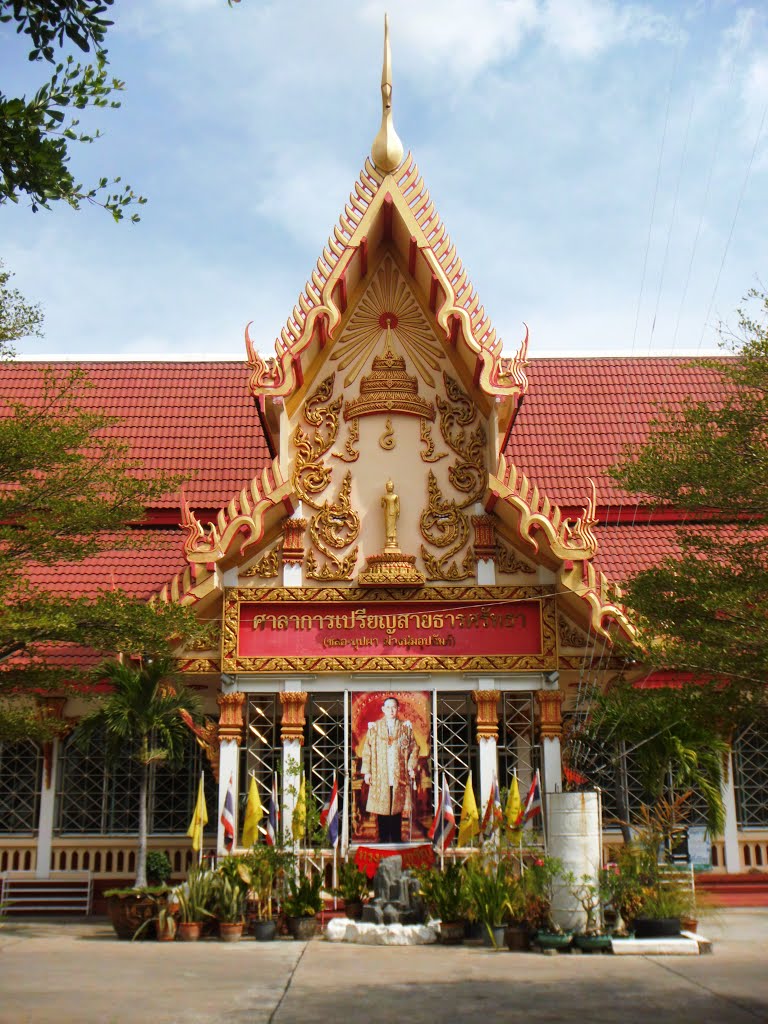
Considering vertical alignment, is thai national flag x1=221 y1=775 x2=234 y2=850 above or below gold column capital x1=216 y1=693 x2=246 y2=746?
below

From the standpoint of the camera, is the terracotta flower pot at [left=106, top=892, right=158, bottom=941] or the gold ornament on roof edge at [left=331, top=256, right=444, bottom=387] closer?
the terracotta flower pot at [left=106, top=892, right=158, bottom=941]

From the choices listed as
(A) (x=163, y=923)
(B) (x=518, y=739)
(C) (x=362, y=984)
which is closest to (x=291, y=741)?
(A) (x=163, y=923)

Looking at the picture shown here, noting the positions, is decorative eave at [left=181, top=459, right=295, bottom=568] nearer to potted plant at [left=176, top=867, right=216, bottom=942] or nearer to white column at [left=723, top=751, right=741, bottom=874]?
potted plant at [left=176, top=867, right=216, bottom=942]

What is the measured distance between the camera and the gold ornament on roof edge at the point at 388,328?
51.9 ft

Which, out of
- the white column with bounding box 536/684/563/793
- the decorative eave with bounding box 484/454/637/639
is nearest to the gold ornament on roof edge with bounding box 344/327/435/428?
the decorative eave with bounding box 484/454/637/639

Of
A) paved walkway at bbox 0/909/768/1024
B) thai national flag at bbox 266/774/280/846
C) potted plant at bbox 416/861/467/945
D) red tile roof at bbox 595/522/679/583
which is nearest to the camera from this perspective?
paved walkway at bbox 0/909/768/1024

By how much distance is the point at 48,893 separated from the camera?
1502 centimetres

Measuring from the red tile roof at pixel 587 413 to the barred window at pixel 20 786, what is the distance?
9057mm

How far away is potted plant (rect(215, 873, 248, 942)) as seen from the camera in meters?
12.3

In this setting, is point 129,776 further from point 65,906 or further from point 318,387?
point 318,387

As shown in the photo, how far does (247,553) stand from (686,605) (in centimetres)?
630

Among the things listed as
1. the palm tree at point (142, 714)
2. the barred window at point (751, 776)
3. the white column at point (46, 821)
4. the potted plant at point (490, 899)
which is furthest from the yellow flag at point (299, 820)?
the barred window at point (751, 776)

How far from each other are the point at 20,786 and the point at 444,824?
6.32m

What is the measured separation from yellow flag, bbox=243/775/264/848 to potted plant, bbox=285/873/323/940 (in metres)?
0.84
